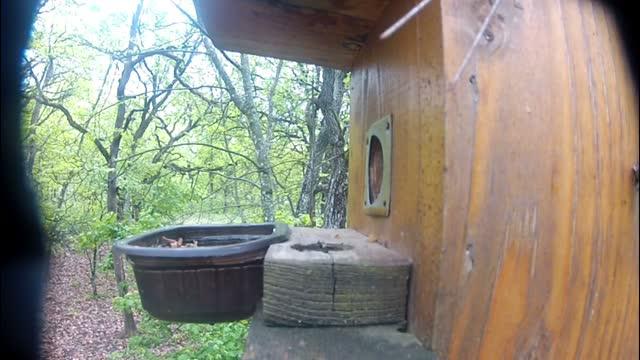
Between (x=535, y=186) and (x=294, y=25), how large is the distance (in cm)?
75

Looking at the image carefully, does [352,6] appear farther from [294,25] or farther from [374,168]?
[374,168]

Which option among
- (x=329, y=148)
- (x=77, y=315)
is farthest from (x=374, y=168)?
(x=77, y=315)

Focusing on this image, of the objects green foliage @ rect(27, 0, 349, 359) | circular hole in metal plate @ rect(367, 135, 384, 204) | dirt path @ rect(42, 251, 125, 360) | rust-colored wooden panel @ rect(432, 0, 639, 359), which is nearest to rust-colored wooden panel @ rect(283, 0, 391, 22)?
circular hole in metal plate @ rect(367, 135, 384, 204)

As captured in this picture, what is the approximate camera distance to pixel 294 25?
1.05 meters

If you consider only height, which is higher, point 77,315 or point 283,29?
point 283,29

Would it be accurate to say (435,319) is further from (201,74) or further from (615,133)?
(201,74)

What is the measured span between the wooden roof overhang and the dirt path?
577 cm

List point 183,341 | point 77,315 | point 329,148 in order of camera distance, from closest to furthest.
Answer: point 329,148
point 183,341
point 77,315

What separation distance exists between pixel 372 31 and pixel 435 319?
74cm

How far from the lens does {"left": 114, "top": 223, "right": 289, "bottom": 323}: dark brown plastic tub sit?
2.80 feet

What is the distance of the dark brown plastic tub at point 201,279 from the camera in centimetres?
85

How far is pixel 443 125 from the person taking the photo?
1.78 ft

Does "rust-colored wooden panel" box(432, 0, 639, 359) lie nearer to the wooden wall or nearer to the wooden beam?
the wooden wall

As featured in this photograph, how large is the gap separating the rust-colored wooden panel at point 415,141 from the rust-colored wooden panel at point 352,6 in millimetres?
25
